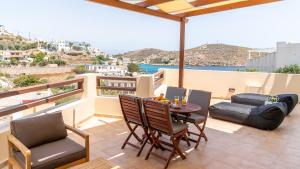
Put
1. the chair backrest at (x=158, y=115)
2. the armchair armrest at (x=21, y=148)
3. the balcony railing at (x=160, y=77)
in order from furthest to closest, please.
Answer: the balcony railing at (x=160, y=77), the chair backrest at (x=158, y=115), the armchair armrest at (x=21, y=148)

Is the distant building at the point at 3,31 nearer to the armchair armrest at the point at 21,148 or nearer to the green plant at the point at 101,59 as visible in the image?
the green plant at the point at 101,59

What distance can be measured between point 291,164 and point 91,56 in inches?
207

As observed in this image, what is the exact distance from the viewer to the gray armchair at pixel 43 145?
96.3 inches

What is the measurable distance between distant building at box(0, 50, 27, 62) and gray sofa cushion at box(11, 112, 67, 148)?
183 cm

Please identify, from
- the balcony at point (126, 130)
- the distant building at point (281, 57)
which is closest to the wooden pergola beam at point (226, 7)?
the balcony at point (126, 130)

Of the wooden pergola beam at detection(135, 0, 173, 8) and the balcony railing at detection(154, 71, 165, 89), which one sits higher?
the wooden pergola beam at detection(135, 0, 173, 8)

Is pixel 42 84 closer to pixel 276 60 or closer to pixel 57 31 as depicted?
pixel 57 31

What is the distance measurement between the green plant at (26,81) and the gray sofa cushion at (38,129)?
4.46 ft

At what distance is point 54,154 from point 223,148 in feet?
9.09

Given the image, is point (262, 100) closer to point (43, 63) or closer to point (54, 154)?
point (54, 154)

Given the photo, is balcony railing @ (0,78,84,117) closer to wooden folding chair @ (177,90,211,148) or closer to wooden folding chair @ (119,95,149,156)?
wooden folding chair @ (119,95,149,156)

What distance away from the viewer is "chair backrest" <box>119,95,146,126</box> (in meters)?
3.46

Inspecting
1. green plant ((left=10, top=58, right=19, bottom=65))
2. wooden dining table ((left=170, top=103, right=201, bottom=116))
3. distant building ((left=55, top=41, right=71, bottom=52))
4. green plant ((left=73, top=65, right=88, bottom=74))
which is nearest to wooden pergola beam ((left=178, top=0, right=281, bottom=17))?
wooden dining table ((left=170, top=103, right=201, bottom=116))

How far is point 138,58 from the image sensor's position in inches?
308
